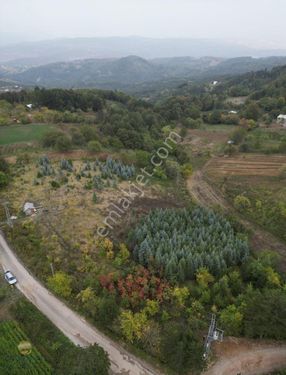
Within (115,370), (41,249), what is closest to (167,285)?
(115,370)

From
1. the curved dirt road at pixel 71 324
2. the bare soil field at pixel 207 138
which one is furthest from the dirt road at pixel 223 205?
the curved dirt road at pixel 71 324

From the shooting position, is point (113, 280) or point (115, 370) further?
point (113, 280)

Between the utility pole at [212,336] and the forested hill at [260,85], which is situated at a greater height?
A: the forested hill at [260,85]

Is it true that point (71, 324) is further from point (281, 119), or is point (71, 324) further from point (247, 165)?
point (281, 119)

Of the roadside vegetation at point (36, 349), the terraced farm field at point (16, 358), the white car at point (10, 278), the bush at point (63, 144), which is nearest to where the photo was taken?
the roadside vegetation at point (36, 349)

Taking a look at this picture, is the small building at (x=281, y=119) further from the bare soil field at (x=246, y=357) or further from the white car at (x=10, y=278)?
the white car at (x=10, y=278)

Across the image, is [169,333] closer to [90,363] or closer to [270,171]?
[90,363]
